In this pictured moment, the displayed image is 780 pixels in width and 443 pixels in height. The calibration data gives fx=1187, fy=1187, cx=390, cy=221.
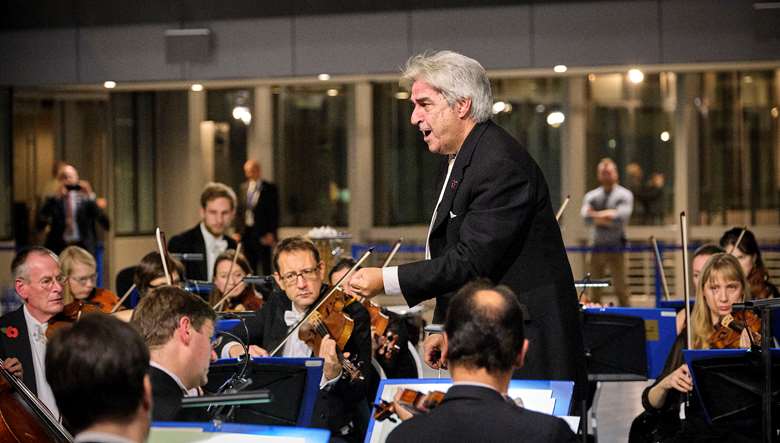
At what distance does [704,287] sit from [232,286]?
2.55 metres

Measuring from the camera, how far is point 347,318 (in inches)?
177

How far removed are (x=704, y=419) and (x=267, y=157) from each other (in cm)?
990

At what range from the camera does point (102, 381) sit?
190 cm

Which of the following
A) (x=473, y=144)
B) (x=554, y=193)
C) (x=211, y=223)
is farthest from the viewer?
(x=554, y=193)

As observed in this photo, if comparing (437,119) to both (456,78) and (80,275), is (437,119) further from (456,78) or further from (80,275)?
(80,275)

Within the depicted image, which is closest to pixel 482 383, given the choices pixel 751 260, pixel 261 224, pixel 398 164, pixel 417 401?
pixel 417 401

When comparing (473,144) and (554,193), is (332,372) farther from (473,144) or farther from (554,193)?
(554,193)

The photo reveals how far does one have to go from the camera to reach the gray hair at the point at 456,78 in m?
3.19

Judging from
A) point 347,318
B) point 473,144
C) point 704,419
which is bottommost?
point 704,419

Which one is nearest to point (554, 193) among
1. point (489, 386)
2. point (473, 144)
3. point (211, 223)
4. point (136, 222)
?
point (136, 222)

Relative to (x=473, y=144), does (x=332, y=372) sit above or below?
below

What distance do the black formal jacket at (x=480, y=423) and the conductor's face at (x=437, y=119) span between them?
3.59 feet

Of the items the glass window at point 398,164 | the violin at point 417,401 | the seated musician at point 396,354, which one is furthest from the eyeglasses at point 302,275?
the glass window at point 398,164

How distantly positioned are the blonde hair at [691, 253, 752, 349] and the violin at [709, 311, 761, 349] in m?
0.04
